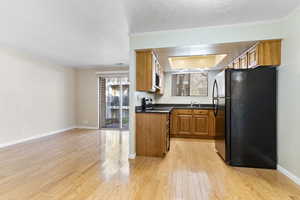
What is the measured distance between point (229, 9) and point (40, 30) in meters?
3.22

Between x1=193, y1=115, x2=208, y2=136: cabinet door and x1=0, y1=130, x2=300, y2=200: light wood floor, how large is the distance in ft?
3.85

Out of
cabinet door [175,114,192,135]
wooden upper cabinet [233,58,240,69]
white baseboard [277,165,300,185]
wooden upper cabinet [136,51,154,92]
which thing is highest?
wooden upper cabinet [233,58,240,69]

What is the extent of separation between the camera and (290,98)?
228 centimetres

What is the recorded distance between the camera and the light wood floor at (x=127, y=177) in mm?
1835

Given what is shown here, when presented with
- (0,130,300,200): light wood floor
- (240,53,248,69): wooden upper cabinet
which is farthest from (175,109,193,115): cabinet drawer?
(240,53,248,69): wooden upper cabinet

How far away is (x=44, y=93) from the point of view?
482 cm

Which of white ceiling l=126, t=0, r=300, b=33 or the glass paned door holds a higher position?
white ceiling l=126, t=0, r=300, b=33

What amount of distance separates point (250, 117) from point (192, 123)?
2058mm

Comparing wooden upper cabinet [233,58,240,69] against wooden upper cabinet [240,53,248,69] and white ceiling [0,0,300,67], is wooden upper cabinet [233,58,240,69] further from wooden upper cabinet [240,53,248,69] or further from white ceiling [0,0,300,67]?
white ceiling [0,0,300,67]

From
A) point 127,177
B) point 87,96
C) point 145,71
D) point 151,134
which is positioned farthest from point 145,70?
point 87,96

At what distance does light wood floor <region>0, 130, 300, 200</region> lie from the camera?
6.02 feet

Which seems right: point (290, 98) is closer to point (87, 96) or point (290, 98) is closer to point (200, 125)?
point (200, 125)

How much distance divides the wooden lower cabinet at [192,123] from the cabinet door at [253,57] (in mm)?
1879

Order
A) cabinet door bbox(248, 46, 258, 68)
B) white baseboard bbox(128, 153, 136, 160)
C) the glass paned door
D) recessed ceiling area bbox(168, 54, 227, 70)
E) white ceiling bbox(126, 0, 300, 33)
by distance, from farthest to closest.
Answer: the glass paned door → recessed ceiling area bbox(168, 54, 227, 70) → white baseboard bbox(128, 153, 136, 160) → cabinet door bbox(248, 46, 258, 68) → white ceiling bbox(126, 0, 300, 33)
